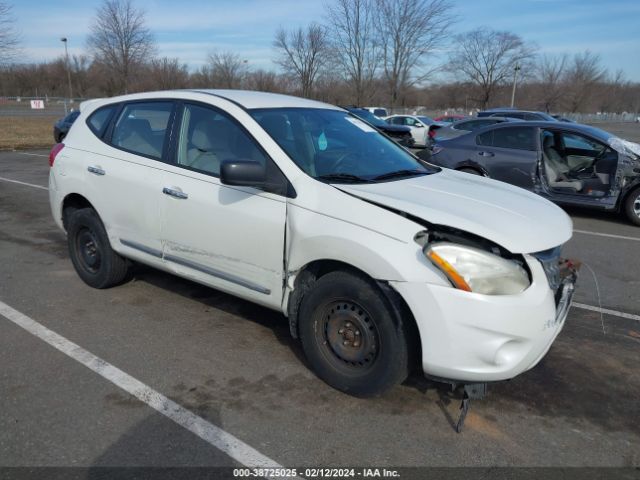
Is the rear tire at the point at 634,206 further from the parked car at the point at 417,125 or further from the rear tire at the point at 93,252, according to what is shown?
the parked car at the point at 417,125

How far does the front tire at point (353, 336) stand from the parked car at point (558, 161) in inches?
249

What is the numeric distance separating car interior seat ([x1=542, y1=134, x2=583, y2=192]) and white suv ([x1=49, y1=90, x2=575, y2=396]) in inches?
199

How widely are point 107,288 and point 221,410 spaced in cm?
243

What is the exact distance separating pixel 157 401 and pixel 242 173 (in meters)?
1.46

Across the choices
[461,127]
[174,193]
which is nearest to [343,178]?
[174,193]

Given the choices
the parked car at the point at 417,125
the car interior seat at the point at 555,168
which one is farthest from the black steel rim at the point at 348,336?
the parked car at the point at 417,125

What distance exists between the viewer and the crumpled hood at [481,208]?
8.95 feet

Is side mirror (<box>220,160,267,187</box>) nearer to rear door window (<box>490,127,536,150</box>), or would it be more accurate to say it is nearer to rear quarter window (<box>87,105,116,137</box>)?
rear quarter window (<box>87,105,116,137</box>)

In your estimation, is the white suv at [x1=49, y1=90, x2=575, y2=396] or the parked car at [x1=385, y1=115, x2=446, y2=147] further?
the parked car at [x1=385, y1=115, x2=446, y2=147]

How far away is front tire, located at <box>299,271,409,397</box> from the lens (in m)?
2.81

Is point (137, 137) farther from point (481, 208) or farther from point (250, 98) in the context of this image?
point (481, 208)

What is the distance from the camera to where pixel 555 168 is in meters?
8.62

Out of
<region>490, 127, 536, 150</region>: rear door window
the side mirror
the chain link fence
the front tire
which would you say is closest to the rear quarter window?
the side mirror

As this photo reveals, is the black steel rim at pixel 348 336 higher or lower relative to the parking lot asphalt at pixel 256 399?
higher
